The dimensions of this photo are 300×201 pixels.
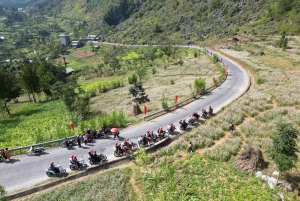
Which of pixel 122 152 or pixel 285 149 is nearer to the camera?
pixel 285 149

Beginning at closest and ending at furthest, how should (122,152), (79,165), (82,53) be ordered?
(79,165), (122,152), (82,53)

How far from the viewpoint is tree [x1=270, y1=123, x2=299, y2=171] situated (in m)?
15.2

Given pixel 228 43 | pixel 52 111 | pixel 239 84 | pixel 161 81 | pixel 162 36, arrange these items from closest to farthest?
pixel 239 84 < pixel 52 111 < pixel 161 81 < pixel 228 43 < pixel 162 36

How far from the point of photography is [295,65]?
46.9 meters

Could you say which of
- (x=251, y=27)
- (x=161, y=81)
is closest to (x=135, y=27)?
(x=251, y=27)

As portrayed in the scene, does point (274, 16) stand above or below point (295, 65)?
above

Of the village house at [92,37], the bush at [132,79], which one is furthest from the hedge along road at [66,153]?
the village house at [92,37]

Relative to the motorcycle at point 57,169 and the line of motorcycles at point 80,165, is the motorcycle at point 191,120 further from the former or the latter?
the motorcycle at point 57,169

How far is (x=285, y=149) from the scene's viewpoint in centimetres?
1552

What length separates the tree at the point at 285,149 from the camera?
1517cm

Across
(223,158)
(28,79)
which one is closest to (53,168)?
(223,158)

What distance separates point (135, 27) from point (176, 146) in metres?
173

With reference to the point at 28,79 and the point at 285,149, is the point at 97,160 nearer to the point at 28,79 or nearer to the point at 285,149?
the point at 285,149

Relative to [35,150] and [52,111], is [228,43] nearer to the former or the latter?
[52,111]
